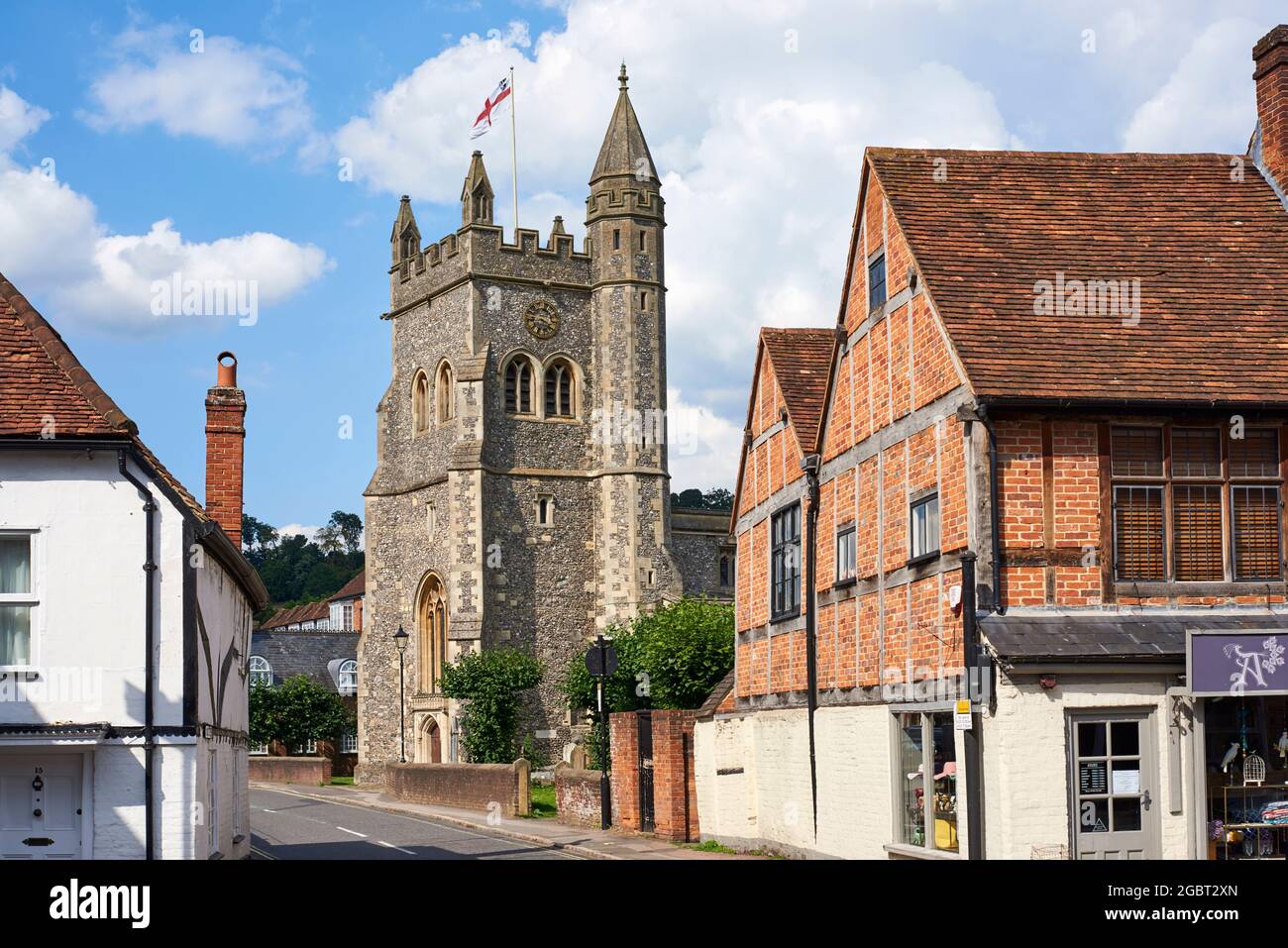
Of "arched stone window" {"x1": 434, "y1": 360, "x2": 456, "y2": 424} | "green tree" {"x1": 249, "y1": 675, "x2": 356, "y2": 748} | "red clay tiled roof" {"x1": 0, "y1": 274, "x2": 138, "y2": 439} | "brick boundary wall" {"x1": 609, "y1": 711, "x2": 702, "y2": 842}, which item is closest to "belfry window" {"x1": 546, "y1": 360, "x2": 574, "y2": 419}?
"arched stone window" {"x1": 434, "y1": 360, "x2": 456, "y2": 424}

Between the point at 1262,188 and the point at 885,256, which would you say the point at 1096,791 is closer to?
the point at 885,256

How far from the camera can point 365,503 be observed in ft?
210

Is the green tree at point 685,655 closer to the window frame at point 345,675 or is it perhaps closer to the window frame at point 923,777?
the window frame at point 923,777

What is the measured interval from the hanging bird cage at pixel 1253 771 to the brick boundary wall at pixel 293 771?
148 ft

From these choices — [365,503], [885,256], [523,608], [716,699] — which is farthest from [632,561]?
[885,256]

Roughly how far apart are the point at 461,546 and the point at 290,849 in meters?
30.1

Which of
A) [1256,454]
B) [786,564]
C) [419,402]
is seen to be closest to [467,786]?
[786,564]

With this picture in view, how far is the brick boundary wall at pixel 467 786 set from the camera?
37812mm

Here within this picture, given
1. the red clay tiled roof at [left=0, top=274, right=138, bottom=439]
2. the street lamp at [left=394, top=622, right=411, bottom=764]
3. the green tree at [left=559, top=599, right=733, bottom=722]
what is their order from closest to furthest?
the red clay tiled roof at [left=0, top=274, right=138, bottom=439], the green tree at [left=559, top=599, right=733, bottom=722], the street lamp at [left=394, top=622, right=411, bottom=764]

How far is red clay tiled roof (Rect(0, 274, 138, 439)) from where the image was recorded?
17094 mm

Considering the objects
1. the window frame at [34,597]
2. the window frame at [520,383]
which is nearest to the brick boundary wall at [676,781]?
the window frame at [34,597]

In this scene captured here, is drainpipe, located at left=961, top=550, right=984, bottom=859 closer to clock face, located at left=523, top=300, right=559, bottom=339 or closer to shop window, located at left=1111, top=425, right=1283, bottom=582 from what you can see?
shop window, located at left=1111, top=425, right=1283, bottom=582

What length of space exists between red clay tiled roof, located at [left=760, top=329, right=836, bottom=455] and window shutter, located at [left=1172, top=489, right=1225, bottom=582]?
636 cm

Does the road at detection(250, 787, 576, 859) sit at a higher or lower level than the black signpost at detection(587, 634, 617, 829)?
lower
